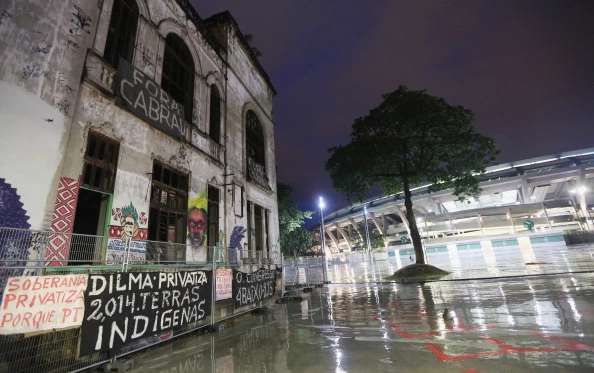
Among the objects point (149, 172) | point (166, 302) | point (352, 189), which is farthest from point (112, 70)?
point (352, 189)

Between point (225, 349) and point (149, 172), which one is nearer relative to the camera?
point (225, 349)

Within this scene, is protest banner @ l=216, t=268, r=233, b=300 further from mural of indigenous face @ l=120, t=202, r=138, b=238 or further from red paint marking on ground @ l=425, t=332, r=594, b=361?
red paint marking on ground @ l=425, t=332, r=594, b=361

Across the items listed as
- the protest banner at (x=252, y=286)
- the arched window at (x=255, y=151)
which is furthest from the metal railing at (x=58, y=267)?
the arched window at (x=255, y=151)

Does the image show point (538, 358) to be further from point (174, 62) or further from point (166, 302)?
point (174, 62)

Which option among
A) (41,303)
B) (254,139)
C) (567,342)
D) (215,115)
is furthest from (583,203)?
(41,303)

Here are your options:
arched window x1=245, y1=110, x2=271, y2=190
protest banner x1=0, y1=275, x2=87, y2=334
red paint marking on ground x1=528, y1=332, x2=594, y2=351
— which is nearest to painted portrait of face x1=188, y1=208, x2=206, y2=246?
arched window x1=245, y1=110, x2=271, y2=190

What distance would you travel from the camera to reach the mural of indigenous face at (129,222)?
7043 millimetres

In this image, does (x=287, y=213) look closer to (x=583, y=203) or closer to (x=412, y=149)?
(x=412, y=149)

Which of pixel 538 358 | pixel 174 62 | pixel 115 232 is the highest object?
pixel 174 62

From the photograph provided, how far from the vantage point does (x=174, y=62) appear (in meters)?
10.8

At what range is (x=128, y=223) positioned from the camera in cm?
720

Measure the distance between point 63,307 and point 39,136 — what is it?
3.69 m

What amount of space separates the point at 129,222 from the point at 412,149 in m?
19.1

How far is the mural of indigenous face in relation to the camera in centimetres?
704
